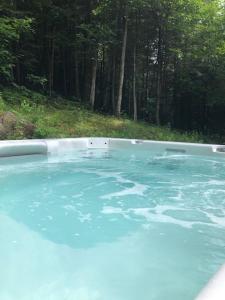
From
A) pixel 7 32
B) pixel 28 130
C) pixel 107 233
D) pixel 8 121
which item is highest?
pixel 7 32

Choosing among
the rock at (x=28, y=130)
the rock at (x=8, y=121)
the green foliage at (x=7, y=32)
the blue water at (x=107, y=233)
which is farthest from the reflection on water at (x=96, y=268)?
the green foliage at (x=7, y=32)

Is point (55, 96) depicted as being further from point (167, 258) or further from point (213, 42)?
point (167, 258)

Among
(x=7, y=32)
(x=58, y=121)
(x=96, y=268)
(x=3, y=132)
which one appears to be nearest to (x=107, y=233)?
(x=96, y=268)

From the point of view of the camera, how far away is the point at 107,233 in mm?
2773

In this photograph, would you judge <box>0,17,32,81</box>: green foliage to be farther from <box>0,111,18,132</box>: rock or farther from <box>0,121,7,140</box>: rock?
<box>0,121,7,140</box>: rock

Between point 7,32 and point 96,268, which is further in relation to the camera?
point 7,32

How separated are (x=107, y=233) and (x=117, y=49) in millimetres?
10254

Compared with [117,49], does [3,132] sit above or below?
below

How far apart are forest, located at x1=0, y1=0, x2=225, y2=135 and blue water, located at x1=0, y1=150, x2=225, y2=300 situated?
17.9 feet

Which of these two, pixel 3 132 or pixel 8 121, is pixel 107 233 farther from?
pixel 8 121

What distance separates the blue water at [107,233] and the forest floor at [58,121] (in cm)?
205

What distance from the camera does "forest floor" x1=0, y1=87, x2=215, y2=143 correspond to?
7.10 meters

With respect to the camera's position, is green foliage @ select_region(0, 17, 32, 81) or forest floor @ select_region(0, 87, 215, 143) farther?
green foliage @ select_region(0, 17, 32, 81)

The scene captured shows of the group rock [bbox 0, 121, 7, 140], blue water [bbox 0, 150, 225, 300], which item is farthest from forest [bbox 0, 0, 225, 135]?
blue water [bbox 0, 150, 225, 300]
